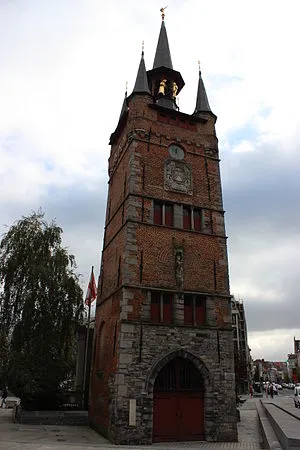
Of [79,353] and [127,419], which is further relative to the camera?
[79,353]

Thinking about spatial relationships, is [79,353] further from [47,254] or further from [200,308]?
[200,308]

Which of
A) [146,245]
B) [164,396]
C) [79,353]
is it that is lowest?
[164,396]

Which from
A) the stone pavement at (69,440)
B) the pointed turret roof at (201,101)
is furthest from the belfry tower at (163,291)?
the stone pavement at (69,440)

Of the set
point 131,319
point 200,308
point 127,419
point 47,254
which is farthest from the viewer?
point 47,254

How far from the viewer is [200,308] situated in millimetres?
16766

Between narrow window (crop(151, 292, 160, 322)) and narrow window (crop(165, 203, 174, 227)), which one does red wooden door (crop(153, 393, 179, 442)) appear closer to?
narrow window (crop(151, 292, 160, 322))

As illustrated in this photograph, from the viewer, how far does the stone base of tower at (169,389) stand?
46.1 ft

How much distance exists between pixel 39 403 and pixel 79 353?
5265 millimetres

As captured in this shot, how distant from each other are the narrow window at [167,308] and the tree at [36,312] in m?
6.55

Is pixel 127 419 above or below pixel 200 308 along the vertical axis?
below

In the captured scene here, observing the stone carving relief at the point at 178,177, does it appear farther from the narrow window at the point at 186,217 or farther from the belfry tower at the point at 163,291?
the narrow window at the point at 186,217

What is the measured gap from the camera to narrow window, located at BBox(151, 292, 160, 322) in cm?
1577

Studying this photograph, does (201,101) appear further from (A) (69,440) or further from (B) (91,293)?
(A) (69,440)

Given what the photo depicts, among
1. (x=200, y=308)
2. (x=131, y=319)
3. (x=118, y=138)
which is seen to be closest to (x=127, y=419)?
(x=131, y=319)
